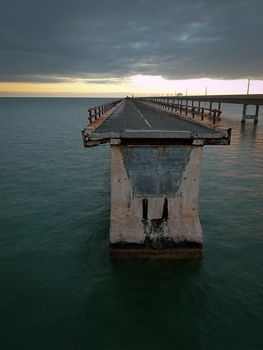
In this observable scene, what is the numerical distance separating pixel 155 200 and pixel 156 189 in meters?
0.47

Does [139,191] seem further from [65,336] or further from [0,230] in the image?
[0,230]

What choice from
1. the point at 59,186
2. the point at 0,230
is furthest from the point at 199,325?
the point at 59,186

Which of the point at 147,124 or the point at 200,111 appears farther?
the point at 200,111

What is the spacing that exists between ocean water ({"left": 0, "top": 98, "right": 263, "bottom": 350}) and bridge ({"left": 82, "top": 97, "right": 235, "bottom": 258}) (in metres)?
0.87

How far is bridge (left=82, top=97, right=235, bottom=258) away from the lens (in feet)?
37.6

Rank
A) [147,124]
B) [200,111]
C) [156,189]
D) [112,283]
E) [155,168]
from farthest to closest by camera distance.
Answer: [200,111], [147,124], [156,189], [155,168], [112,283]

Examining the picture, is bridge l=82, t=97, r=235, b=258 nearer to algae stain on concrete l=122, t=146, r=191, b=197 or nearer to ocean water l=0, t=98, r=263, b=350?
algae stain on concrete l=122, t=146, r=191, b=197

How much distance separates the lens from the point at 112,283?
10.9 metres

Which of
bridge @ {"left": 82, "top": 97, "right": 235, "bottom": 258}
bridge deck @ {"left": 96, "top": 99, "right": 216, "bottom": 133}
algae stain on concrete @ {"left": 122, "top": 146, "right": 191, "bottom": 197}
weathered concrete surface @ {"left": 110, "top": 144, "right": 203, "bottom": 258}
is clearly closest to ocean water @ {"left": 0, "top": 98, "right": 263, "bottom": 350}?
weathered concrete surface @ {"left": 110, "top": 144, "right": 203, "bottom": 258}

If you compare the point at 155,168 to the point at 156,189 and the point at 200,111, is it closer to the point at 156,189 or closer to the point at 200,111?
the point at 156,189

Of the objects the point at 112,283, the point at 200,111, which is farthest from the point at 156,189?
the point at 200,111

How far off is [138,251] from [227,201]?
9.34m

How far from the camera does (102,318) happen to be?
9.38m

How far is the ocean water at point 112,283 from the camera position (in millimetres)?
8742
